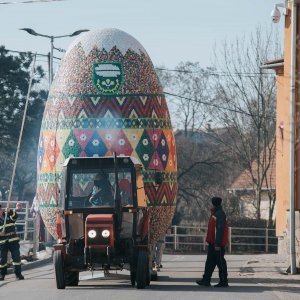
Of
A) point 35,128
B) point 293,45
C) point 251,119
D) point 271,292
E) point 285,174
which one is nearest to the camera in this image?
point 271,292

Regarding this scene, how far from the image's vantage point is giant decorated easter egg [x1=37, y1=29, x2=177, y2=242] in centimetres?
2234

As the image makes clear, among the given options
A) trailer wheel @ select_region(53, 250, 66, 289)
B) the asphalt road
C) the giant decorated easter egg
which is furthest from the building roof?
trailer wheel @ select_region(53, 250, 66, 289)

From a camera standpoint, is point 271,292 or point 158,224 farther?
point 158,224

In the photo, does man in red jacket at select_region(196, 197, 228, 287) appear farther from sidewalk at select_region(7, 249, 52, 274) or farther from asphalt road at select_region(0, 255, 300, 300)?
sidewalk at select_region(7, 249, 52, 274)

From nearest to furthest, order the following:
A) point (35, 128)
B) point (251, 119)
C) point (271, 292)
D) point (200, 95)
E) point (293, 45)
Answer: point (271, 292), point (293, 45), point (251, 119), point (35, 128), point (200, 95)

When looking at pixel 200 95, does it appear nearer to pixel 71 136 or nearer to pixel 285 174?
pixel 285 174

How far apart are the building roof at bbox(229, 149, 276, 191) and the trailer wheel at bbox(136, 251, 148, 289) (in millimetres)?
32369

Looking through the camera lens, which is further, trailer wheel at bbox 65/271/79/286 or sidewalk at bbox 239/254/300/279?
sidewalk at bbox 239/254/300/279

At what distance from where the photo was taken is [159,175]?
72.4ft

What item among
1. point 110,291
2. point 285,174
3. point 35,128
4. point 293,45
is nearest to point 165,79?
point 35,128

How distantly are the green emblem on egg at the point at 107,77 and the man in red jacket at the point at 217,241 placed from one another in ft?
10.3

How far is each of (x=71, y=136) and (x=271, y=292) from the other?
206 inches

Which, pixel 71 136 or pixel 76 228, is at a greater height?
pixel 71 136

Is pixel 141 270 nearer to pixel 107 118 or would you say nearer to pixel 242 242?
pixel 107 118
